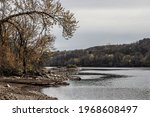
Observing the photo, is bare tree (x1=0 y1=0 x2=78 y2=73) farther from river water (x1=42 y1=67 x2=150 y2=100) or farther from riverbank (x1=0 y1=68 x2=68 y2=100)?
river water (x1=42 y1=67 x2=150 y2=100)

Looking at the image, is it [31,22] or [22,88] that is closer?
[31,22]

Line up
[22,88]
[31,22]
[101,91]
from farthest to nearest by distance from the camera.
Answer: [101,91], [22,88], [31,22]

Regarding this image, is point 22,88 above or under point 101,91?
above

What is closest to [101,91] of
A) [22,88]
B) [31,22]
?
[22,88]

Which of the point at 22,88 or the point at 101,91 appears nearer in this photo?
the point at 22,88

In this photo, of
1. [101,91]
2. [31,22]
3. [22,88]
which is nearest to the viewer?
[31,22]

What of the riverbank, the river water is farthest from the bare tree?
the river water

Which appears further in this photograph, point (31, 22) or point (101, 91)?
point (101, 91)

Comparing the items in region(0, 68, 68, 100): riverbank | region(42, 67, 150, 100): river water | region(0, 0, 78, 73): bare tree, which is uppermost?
region(0, 0, 78, 73): bare tree

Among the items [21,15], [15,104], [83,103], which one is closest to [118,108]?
[83,103]

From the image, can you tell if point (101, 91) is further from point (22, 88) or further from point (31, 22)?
point (31, 22)

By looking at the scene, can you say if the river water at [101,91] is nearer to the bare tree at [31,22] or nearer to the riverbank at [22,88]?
the riverbank at [22,88]

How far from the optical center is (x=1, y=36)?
29.6 m

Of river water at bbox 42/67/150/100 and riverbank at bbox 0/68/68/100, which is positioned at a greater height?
riverbank at bbox 0/68/68/100
